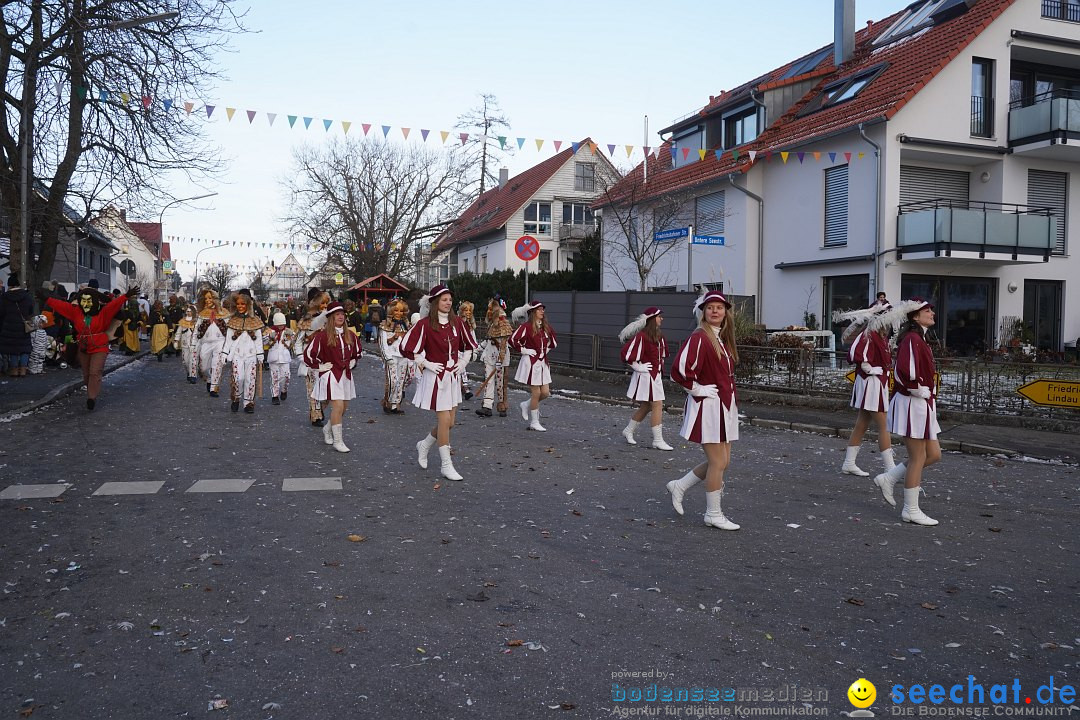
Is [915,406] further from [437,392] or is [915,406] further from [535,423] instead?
[535,423]

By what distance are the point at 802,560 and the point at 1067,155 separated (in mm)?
22623

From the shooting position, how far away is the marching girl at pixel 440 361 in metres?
8.50

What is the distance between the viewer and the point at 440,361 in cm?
859

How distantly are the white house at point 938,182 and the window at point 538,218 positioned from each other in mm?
23022

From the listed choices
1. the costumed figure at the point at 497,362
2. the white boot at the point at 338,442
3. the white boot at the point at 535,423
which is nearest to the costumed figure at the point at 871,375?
the white boot at the point at 535,423

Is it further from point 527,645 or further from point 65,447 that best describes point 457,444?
point 527,645

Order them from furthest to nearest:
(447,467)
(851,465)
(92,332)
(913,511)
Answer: (92,332) → (851,465) → (447,467) → (913,511)

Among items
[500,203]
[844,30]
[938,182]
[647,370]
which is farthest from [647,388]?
[500,203]

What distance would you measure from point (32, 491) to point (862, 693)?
22.9 ft

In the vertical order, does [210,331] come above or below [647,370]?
above

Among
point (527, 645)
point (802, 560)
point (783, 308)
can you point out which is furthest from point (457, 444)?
point (783, 308)

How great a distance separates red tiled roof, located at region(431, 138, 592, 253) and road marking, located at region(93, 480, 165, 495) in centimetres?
3689

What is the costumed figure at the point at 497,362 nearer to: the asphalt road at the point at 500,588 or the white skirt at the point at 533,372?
the white skirt at the point at 533,372

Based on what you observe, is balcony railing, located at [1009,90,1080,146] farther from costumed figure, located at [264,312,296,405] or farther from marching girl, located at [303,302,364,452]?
marching girl, located at [303,302,364,452]
